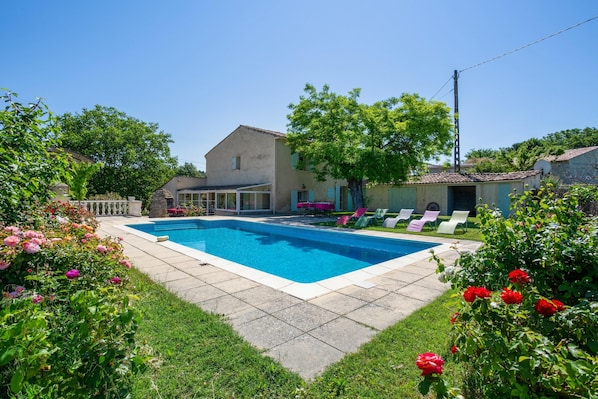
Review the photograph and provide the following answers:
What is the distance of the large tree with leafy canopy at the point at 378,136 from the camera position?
16.0 metres

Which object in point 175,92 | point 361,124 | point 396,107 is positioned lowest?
point 361,124

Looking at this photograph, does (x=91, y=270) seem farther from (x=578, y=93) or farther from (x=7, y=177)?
(x=578, y=93)

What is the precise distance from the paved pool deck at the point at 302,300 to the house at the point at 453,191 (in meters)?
15.4

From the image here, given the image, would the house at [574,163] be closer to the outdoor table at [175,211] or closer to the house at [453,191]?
the house at [453,191]

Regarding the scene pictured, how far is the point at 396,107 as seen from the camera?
704 inches

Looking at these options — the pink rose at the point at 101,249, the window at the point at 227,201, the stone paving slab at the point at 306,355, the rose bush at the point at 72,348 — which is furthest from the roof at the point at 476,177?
the rose bush at the point at 72,348

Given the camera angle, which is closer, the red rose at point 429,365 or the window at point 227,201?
the red rose at point 429,365

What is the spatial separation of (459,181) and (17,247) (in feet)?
75.5

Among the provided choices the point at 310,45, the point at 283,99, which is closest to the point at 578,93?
the point at 310,45

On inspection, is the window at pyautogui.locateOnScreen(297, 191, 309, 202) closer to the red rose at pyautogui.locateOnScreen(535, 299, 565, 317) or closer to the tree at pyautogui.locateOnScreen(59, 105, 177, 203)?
the tree at pyautogui.locateOnScreen(59, 105, 177, 203)

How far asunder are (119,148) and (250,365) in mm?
33250

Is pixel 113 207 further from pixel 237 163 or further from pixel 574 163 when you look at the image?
pixel 574 163

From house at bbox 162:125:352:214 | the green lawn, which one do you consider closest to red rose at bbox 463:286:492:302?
the green lawn

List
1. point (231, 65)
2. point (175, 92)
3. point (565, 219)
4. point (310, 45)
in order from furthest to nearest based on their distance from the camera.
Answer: point (175, 92)
point (231, 65)
point (310, 45)
point (565, 219)
